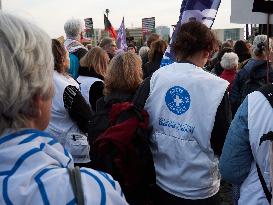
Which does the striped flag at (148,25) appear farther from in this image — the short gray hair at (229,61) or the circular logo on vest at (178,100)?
the circular logo on vest at (178,100)

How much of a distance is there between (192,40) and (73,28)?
303 cm

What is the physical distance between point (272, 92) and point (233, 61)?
4.04 m

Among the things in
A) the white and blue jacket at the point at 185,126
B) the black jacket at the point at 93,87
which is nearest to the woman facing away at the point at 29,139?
the white and blue jacket at the point at 185,126

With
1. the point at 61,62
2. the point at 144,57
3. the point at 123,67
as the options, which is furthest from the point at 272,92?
the point at 144,57

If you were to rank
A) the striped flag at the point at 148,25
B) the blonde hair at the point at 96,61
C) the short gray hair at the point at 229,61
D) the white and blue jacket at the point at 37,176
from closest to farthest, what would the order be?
the white and blue jacket at the point at 37,176 → the blonde hair at the point at 96,61 → the short gray hair at the point at 229,61 → the striped flag at the point at 148,25

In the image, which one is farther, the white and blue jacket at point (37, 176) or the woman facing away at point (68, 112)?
the woman facing away at point (68, 112)

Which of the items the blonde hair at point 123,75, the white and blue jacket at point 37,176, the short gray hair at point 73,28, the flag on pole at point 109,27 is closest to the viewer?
the white and blue jacket at point 37,176

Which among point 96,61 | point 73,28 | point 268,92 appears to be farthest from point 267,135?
point 73,28

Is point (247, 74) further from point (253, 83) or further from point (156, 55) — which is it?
point (156, 55)

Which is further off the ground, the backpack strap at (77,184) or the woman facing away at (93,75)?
the backpack strap at (77,184)

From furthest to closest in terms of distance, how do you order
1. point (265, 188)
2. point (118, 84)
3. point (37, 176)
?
point (118, 84), point (265, 188), point (37, 176)

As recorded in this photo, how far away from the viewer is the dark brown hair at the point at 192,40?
2.71 meters

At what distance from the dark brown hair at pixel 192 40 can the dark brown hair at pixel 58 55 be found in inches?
38.8

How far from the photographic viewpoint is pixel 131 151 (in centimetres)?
254
